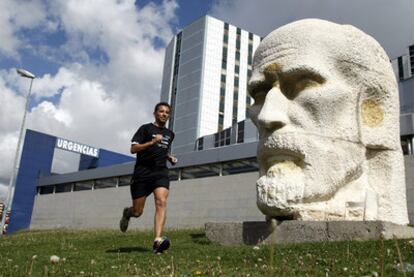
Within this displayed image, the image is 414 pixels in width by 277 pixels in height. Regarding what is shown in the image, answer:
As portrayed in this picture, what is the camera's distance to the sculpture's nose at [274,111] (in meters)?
5.98

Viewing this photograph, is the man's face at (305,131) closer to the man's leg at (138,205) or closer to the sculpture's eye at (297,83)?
the sculpture's eye at (297,83)

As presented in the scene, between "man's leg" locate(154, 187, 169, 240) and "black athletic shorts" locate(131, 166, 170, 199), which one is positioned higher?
"black athletic shorts" locate(131, 166, 170, 199)

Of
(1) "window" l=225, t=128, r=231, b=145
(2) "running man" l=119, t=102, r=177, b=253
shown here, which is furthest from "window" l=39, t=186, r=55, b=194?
(2) "running man" l=119, t=102, r=177, b=253

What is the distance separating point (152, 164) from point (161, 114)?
2.36 feet

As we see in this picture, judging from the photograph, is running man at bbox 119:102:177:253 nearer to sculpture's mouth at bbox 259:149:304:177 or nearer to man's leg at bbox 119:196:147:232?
man's leg at bbox 119:196:147:232

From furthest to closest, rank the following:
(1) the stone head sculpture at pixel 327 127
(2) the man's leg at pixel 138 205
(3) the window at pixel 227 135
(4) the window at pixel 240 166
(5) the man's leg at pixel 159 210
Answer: (3) the window at pixel 227 135 < (4) the window at pixel 240 166 < (1) the stone head sculpture at pixel 327 127 < (2) the man's leg at pixel 138 205 < (5) the man's leg at pixel 159 210

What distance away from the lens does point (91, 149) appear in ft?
130

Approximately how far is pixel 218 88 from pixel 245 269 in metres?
48.0

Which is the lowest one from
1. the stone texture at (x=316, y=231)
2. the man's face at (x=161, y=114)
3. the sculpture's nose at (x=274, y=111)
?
the stone texture at (x=316, y=231)

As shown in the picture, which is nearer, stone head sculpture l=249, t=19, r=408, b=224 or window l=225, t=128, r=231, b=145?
stone head sculpture l=249, t=19, r=408, b=224

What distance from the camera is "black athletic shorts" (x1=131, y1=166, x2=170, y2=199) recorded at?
17.7ft

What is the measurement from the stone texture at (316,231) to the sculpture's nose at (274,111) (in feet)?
4.63

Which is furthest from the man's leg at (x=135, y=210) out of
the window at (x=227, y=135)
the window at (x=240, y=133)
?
the window at (x=227, y=135)

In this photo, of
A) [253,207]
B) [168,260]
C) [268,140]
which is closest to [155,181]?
[168,260]
